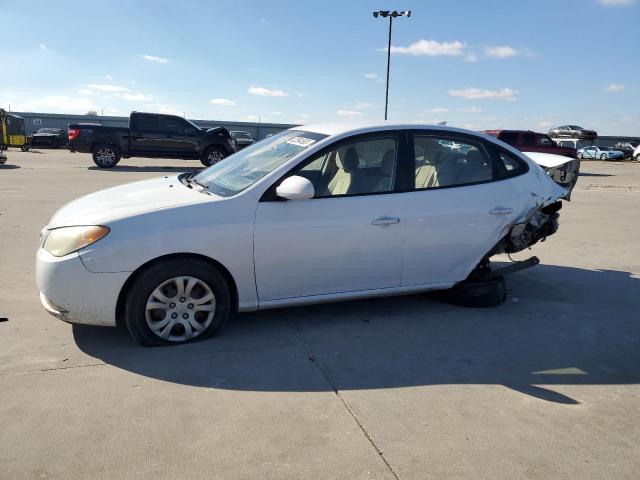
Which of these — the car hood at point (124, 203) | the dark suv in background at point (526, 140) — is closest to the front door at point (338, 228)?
the car hood at point (124, 203)

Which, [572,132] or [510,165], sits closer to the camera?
[510,165]

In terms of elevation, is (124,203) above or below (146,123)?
below

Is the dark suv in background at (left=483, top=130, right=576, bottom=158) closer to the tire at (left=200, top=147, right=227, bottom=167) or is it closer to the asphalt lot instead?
the tire at (left=200, top=147, right=227, bottom=167)

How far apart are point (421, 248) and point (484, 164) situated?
3.38ft

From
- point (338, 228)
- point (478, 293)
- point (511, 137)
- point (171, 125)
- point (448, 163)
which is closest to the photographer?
point (338, 228)

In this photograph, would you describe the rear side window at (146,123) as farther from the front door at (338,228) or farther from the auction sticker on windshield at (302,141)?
the front door at (338,228)

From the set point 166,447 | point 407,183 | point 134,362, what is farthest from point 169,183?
point 166,447

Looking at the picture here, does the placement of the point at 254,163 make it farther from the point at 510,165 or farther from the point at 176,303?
the point at 510,165

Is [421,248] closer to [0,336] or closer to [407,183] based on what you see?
[407,183]

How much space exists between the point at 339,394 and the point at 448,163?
7.55 feet

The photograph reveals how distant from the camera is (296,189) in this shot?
12.6 feet

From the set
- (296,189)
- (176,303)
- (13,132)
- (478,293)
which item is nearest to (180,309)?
(176,303)

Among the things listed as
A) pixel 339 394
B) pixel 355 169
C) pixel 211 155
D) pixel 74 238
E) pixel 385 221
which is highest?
pixel 211 155

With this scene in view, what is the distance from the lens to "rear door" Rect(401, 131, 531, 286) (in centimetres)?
438
